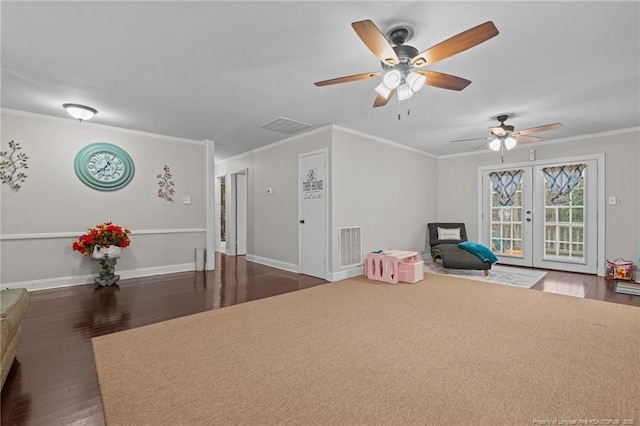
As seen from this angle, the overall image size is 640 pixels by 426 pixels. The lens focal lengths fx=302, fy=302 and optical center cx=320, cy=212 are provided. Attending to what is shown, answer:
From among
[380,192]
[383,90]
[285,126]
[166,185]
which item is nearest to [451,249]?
[380,192]

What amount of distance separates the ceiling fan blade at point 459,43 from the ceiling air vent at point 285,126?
2507mm

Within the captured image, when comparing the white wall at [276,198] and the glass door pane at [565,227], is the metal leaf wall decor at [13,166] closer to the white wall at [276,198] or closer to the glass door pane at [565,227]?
the white wall at [276,198]

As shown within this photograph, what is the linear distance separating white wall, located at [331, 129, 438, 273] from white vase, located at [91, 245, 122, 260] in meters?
3.15

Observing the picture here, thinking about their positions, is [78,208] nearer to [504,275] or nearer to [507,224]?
[504,275]

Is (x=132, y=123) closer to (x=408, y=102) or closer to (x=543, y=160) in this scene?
(x=408, y=102)

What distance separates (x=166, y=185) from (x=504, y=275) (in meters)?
5.93

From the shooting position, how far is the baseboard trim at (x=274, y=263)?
17.5 feet

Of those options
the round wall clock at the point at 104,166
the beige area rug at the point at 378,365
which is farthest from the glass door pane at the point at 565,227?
the round wall clock at the point at 104,166

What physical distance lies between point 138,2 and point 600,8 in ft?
9.81

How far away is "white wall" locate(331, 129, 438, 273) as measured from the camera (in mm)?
4777

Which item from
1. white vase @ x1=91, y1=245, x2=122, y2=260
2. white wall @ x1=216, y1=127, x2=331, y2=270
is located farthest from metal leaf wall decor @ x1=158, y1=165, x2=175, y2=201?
white wall @ x1=216, y1=127, x2=331, y2=270

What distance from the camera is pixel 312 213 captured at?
16.3 ft

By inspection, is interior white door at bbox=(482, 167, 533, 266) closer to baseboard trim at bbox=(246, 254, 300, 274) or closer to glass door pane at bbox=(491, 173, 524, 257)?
glass door pane at bbox=(491, 173, 524, 257)

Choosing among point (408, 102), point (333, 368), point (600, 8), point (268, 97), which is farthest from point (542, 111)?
point (333, 368)
